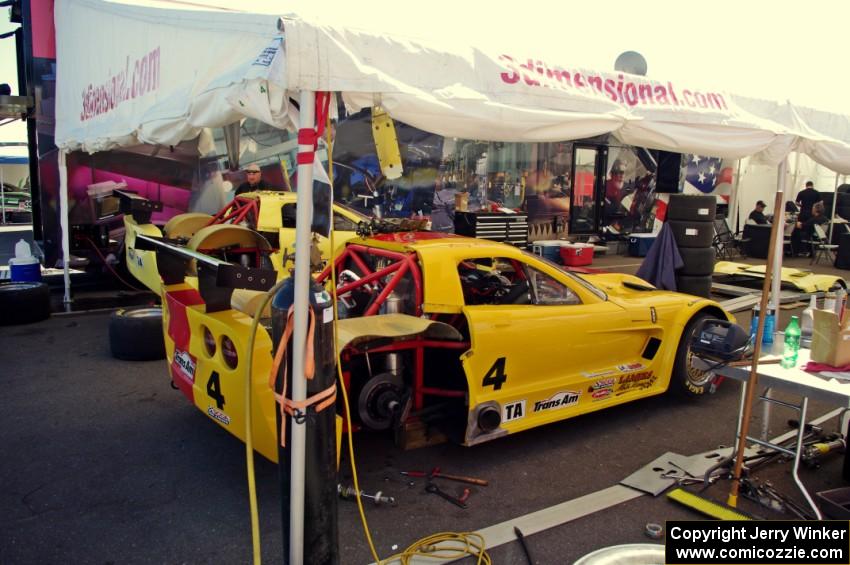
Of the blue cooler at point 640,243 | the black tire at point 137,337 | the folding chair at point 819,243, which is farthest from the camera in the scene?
the blue cooler at point 640,243

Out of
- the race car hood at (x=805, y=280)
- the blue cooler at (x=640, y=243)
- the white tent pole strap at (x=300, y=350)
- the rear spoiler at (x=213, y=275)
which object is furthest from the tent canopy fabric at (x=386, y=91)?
the blue cooler at (x=640, y=243)

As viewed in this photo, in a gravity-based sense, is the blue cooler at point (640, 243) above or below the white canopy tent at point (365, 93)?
below

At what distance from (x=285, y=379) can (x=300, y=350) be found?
5.8 inches

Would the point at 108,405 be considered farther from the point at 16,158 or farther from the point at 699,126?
the point at 16,158

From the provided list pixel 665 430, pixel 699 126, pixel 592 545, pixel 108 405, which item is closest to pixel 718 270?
pixel 699 126

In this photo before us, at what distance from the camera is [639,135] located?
190 inches

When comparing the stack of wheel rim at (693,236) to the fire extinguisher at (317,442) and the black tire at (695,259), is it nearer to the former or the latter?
the black tire at (695,259)

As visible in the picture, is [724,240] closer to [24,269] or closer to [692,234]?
[692,234]

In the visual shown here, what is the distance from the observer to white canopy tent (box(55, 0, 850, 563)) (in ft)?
9.17

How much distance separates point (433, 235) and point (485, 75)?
3.91ft

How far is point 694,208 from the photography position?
7.67 metres

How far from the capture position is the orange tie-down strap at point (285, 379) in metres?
2.23

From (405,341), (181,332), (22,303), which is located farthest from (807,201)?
(22,303)

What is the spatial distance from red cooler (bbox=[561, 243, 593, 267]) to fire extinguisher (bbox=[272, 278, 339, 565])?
1132 centimetres
